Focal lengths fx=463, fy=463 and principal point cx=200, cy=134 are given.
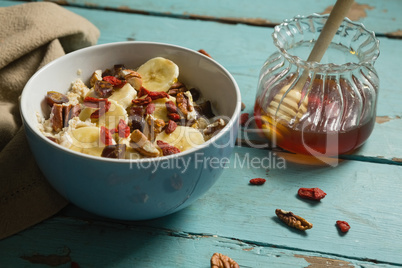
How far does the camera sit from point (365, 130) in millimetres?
839

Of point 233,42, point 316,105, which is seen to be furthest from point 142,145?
point 233,42

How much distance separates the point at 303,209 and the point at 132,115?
312 millimetres

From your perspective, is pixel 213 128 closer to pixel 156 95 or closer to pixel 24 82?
pixel 156 95

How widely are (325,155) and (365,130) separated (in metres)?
0.09

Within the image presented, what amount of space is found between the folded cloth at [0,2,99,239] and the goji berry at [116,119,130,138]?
0.46 feet

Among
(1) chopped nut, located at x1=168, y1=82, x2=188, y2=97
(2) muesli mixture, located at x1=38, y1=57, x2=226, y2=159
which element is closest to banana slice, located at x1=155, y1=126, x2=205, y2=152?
(2) muesli mixture, located at x1=38, y1=57, x2=226, y2=159

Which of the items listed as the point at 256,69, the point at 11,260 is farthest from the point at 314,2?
the point at 11,260

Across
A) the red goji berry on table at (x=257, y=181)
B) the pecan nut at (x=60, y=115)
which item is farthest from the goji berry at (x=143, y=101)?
the red goji berry on table at (x=257, y=181)

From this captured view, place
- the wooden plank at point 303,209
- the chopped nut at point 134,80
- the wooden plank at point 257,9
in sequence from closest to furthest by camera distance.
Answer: the wooden plank at point 303,209, the chopped nut at point 134,80, the wooden plank at point 257,9

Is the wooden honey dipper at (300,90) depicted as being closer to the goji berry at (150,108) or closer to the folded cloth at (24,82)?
the goji berry at (150,108)

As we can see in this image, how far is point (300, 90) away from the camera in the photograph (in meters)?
0.85

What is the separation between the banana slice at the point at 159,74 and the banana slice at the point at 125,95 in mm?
32

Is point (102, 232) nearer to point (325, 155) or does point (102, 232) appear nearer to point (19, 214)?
point (19, 214)

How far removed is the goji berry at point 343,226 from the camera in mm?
700
